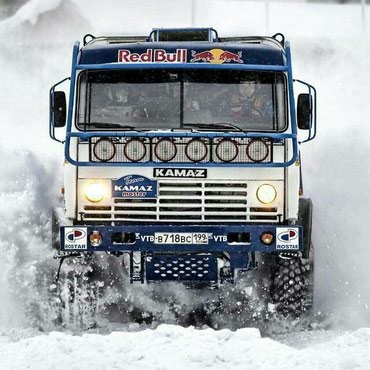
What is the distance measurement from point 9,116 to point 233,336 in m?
15.0

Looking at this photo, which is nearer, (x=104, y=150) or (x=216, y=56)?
(x=104, y=150)

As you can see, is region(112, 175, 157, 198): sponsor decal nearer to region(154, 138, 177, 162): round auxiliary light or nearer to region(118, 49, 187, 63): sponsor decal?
region(154, 138, 177, 162): round auxiliary light

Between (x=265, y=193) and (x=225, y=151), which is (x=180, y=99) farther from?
Answer: (x=265, y=193)

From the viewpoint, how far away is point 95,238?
31.1ft

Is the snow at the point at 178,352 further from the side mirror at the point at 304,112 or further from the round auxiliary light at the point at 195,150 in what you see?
the side mirror at the point at 304,112

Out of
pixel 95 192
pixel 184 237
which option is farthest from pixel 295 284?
pixel 95 192

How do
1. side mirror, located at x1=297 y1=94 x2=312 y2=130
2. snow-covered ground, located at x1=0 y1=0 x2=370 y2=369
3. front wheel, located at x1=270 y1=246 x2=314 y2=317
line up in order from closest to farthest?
snow-covered ground, located at x1=0 y1=0 x2=370 y2=369, side mirror, located at x1=297 y1=94 x2=312 y2=130, front wheel, located at x1=270 y1=246 x2=314 y2=317

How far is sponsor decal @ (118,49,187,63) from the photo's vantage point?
31.9 feet

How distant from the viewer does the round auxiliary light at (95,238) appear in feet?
31.0

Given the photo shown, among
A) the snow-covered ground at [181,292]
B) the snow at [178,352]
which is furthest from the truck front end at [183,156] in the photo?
the snow at [178,352]

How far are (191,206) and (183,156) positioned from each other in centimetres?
47

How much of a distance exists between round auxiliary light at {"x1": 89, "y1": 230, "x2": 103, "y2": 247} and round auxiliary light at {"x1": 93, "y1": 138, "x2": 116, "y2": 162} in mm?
685

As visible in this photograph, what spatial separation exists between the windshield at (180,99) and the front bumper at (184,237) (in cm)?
97

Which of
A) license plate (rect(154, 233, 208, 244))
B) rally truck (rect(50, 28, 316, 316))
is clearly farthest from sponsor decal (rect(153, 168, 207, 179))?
license plate (rect(154, 233, 208, 244))
